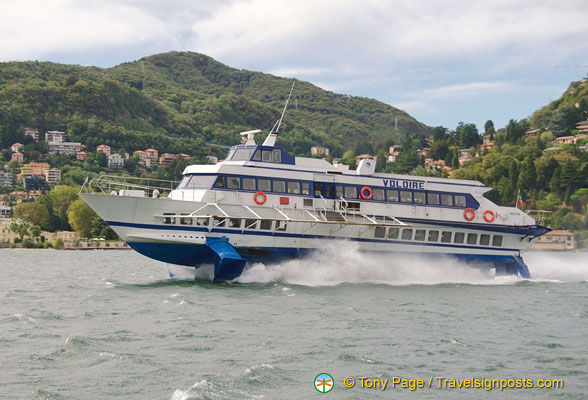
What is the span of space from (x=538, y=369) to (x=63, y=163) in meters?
154

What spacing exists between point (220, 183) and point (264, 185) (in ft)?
6.34

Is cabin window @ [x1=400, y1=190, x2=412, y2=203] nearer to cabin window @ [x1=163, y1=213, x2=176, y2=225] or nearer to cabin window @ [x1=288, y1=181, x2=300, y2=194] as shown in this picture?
cabin window @ [x1=288, y1=181, x2=300, y2=194]

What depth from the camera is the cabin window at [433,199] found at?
3466 centimetres

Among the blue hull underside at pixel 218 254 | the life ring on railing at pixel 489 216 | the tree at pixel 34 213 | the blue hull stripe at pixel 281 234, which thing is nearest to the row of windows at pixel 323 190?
the life ring on railing at pixel 489 216

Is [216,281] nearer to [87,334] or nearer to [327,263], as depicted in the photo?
[327,263]

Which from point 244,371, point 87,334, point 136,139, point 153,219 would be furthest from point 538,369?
point 136,139

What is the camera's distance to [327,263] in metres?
31.5

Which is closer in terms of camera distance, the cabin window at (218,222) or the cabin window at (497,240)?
the cabin window at (218,222)

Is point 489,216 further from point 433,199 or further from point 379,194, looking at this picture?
point 379,194

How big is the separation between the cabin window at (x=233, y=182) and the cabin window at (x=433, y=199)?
9.39 meters

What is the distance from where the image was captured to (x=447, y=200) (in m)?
35.1

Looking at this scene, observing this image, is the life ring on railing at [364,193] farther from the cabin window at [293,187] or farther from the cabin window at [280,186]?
the cabin window at [280,186]

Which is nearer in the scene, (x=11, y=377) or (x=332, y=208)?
(x=11, y=377)

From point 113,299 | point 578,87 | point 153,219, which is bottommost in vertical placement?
point 113,299
